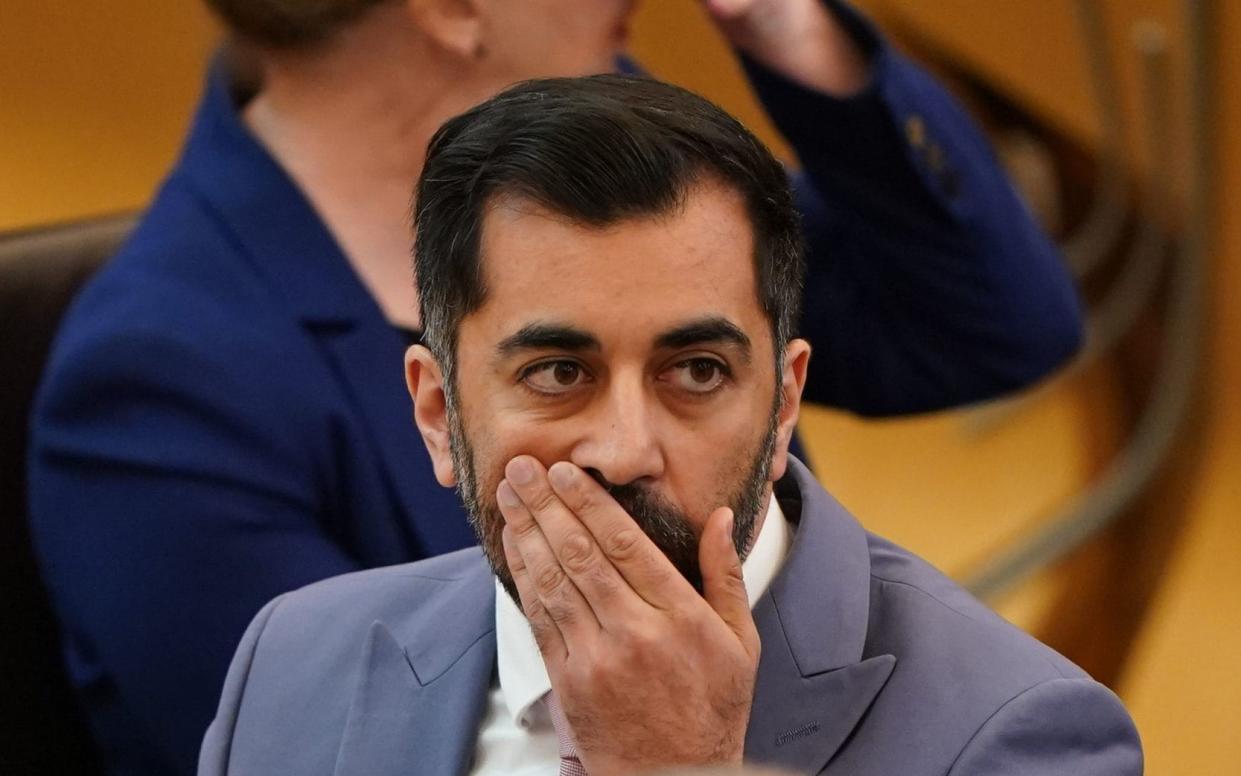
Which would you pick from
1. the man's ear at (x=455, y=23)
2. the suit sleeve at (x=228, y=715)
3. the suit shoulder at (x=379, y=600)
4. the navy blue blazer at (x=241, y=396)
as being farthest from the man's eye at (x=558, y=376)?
the man's ear at (x=455, y=23)

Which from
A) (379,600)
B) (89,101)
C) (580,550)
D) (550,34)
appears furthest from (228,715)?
(89,101)

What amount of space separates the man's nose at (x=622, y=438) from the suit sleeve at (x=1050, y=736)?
202mm

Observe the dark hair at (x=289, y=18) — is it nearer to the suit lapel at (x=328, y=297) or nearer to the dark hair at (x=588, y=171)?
the suit lapel at (x=328, y=297)

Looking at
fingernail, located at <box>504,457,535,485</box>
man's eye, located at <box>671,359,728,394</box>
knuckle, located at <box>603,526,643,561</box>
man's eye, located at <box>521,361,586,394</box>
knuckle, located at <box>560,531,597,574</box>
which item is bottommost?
knuckle, located at <box>560,531,597,574</box>

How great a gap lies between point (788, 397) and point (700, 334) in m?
0.10

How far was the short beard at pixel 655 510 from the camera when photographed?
35.9 inches

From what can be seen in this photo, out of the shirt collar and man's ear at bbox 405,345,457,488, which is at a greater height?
man's ear at bbox 405,345,457,488

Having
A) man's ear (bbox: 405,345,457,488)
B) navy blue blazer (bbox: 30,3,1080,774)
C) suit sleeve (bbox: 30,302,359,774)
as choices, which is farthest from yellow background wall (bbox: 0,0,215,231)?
man's ear (bbox: 405,345,457,488)

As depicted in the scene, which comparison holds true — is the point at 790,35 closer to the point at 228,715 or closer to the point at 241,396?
the point at 241,396

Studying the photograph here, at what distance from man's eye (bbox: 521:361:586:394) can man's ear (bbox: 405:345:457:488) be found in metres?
0.11

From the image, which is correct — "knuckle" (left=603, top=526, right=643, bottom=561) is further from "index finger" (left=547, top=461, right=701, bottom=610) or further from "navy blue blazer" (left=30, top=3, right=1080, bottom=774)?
"navy blue blazer" (left=30, top=3, right=1080, bottom=774)

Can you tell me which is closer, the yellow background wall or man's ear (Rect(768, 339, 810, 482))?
man's ear (Rect(768, 339, 810, 482))

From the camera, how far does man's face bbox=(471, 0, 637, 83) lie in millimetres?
1491

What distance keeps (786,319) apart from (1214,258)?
1.92 m
